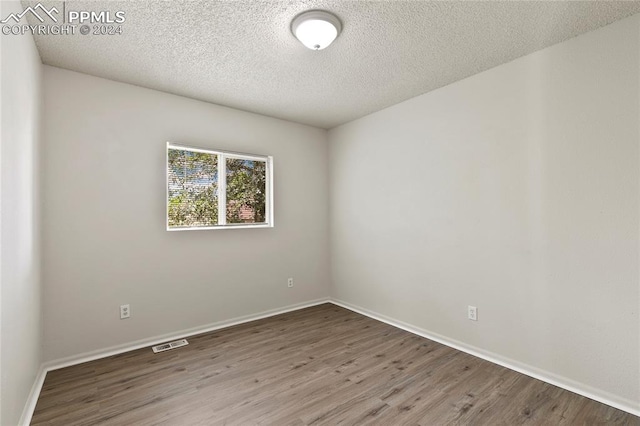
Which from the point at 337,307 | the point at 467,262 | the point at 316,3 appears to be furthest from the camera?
the point at 337,307

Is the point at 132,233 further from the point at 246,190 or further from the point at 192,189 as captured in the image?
the point at 246,190

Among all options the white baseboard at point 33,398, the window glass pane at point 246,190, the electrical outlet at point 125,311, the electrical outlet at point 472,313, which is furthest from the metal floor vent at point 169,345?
the electrical outlet at point 472,313

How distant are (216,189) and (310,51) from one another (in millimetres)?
1887

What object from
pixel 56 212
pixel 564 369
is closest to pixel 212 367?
pixel 56 212

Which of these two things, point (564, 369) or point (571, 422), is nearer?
point (571, 422)

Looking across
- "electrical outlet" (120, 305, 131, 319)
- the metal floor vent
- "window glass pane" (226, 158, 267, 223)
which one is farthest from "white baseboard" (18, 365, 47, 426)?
"window glass pane" (226, 158, 267, 223)

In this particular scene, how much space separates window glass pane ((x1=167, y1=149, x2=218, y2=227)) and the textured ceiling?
678 mm

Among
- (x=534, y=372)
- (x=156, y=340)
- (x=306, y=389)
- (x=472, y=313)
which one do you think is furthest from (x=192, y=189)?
(x=534, y=372)

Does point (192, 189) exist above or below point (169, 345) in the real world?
above

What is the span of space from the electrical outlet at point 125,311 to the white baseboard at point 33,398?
623mm

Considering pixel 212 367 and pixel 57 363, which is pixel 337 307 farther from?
pixel 57 363

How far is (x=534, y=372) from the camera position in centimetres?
236

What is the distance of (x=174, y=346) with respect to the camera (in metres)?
2.92

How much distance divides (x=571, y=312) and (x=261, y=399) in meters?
2.32
